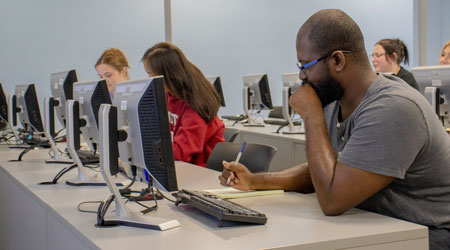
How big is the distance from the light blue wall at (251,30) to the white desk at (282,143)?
6.34 ft

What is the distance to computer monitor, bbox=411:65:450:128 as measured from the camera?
3.25 metres

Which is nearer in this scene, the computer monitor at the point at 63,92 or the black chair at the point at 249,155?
the black chair at the point at 249,155

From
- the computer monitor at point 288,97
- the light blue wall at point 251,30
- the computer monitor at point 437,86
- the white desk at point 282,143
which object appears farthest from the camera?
the light blue wall at point 251,30

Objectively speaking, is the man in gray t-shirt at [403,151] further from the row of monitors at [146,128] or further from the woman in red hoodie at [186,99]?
the woman in red hoodie at [186,99]

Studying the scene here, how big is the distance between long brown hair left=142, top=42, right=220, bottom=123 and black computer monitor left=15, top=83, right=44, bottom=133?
3.38 ft

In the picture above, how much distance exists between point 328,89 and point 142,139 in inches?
22.0

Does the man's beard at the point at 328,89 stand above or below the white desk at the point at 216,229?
above

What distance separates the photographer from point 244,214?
1.44 metres

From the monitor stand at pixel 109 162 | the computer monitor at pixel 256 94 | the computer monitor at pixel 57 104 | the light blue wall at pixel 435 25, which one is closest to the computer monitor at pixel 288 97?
the computer monitor at pixel 256 94

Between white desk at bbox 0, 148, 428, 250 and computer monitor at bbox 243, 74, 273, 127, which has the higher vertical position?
computer monitor at bbox 243, 74, 273, 127

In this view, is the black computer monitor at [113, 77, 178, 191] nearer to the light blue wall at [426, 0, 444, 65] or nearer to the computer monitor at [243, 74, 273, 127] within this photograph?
the computer monitor at [243, 74, 273, 127]

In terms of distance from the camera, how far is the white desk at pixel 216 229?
1308mm

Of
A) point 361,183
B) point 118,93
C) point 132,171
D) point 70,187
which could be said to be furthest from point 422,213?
point 70,187

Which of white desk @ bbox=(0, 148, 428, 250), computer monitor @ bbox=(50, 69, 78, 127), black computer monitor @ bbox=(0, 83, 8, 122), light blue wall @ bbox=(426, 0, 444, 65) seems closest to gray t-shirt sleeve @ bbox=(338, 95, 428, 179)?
white desk @ bbox=(0, 148, 428, 250)
